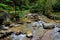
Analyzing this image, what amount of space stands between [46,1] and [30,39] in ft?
36.8

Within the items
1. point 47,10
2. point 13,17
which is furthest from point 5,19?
point 47,10

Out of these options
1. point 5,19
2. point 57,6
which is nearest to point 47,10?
point 57,6

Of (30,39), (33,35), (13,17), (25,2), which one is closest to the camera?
(30,39)

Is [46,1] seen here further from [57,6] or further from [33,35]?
[33,35]

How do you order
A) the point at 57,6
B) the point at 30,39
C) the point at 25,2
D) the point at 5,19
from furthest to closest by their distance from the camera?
the point at 25,2 → the point at 57,6 → the point at 5,19 → the point at 30,39

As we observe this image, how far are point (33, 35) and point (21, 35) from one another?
0.83 metres

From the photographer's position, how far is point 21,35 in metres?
10.0

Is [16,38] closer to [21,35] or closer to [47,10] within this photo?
[21,35]

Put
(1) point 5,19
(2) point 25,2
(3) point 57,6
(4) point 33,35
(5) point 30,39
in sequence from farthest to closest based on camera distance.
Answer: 1. (2) point 25,2
2. (3) point 57,6
3. (1) point 5,19
4. (4) point 33,35
5. (5) point 30,39

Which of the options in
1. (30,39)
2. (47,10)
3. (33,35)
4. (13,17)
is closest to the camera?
(30,39)

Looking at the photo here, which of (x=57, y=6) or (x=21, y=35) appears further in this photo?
(x=57, y=6)

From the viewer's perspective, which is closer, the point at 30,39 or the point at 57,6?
the point at 30,39

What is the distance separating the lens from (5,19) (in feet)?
42.9

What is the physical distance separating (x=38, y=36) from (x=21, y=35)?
3.95ft
